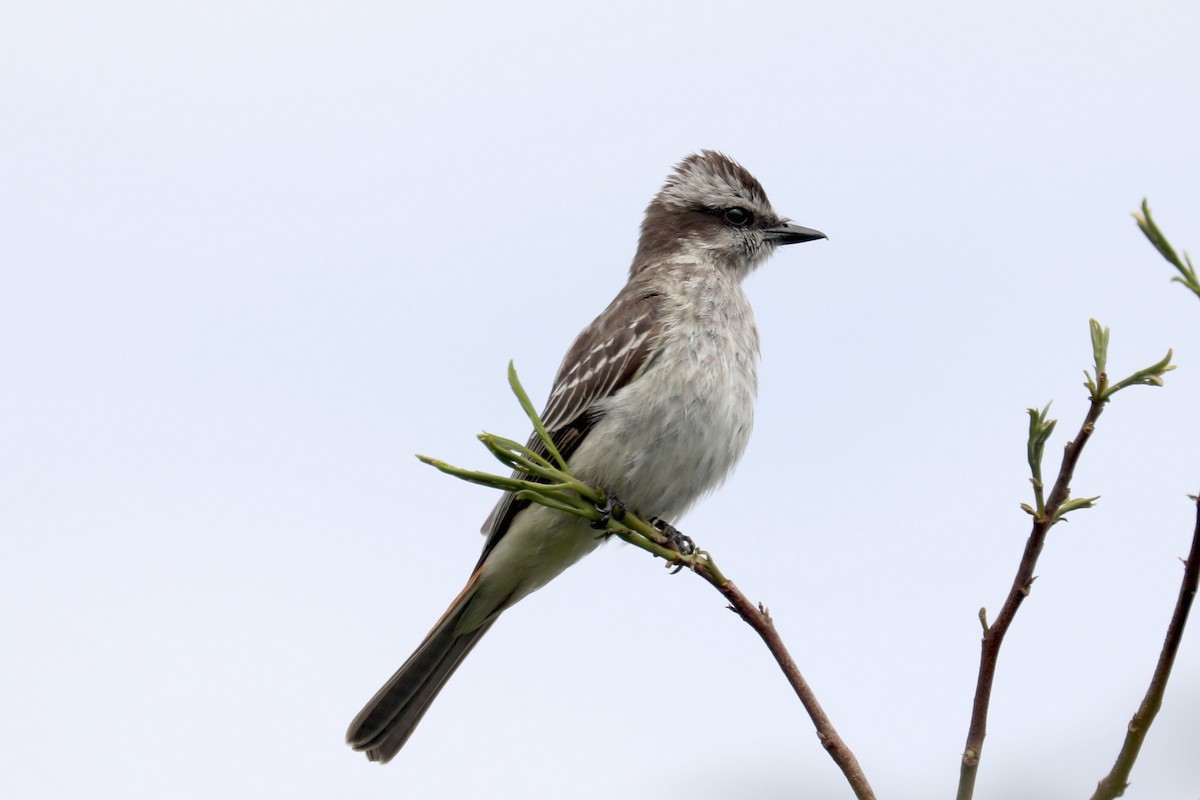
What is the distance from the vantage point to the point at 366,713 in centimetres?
764

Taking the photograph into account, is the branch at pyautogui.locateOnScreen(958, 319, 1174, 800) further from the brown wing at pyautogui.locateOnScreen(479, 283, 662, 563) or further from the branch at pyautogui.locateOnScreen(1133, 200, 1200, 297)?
the brown wing at pyautogui.locateOnScreen(479, 283, 662, 563)

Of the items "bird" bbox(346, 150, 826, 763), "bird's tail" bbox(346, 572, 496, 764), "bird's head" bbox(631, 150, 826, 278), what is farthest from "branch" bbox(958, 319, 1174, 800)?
"bird's head" bbox(631, 150, 826, 278)

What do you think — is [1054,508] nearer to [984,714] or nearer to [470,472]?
[984,714]

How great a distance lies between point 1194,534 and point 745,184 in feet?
23.7

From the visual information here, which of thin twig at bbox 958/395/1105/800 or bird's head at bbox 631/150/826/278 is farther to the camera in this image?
bird's head at bbox 631/150/826/278

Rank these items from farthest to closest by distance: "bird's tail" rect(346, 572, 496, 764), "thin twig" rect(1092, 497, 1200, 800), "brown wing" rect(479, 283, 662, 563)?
"bird's tail" rect(346, 572, 496, 764) → "brown wing" rect(479, 283, 662, 563) → "thin twig" rect(1092, 497, 1200, 800)

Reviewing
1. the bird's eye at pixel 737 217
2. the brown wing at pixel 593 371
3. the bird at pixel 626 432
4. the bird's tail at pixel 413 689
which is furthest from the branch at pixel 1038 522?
the bird's eye at pixel 737 217

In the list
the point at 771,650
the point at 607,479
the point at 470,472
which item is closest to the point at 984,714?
the point at 771,650

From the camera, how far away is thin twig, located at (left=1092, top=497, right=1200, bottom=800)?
2.12 meters

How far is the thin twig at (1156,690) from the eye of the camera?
83.4 inches

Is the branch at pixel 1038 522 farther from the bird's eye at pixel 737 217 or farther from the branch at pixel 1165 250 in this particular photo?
the bird's eye at pixel 737 217

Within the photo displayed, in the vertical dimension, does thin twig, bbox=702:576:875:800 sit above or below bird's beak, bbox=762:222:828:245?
below

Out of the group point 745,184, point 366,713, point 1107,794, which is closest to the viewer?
point 1107,794

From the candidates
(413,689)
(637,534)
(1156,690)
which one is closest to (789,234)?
(413,689)
